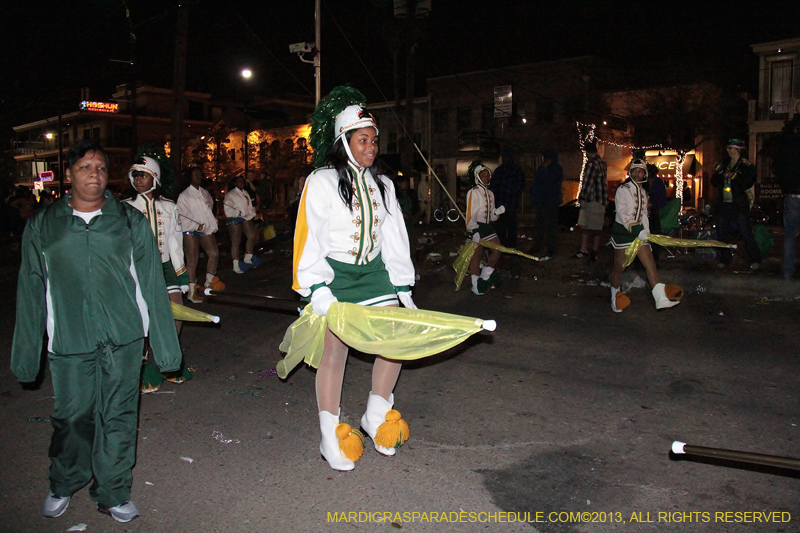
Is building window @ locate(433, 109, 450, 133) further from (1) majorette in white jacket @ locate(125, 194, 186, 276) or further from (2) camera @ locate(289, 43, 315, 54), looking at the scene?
(1) majorette in white jacket @ locate(125, 194, 186, 276)

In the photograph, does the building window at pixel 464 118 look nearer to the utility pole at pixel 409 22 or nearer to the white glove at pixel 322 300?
the utility pole at pixel 409 22

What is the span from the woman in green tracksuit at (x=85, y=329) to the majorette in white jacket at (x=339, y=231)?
3.03 ft

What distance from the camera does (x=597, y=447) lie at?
4098 mm

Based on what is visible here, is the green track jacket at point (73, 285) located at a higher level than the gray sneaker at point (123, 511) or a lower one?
higher

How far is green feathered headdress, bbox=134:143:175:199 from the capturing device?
20.4ft

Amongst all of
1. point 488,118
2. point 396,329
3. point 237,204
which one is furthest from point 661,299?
point 488,118

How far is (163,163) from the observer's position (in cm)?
630

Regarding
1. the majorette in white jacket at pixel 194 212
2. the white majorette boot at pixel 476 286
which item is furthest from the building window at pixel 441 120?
the majorette in white jacket at pixel 194 212

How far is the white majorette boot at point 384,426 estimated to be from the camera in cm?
388

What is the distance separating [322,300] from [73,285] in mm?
1282

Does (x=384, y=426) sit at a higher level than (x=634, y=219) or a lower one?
lower

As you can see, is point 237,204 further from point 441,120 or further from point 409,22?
point 441,120

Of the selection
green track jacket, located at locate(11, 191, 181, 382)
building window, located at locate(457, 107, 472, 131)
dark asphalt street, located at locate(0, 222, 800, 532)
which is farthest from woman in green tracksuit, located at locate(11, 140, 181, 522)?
building window, located at locate(457, 107, 472, 131)

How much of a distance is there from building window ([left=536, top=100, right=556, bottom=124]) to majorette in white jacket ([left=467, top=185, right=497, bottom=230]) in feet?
98.2
